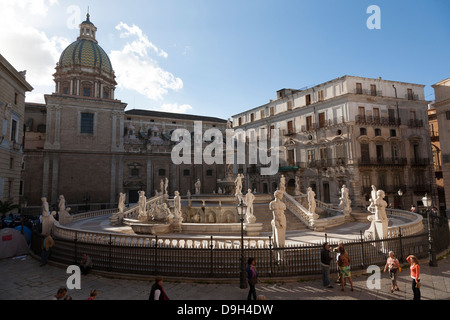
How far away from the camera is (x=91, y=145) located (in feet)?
119

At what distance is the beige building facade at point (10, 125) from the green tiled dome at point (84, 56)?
73.1 feet

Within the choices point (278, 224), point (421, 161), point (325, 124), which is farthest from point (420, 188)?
point (278, 224)

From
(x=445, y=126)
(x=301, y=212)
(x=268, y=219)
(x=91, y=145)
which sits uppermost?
(x=91, y=145)

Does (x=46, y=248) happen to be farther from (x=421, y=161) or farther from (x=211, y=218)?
(x=421, y=161)

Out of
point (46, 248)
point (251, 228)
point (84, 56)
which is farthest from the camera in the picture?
point (84, 56)

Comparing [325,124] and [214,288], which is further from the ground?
[325,124]

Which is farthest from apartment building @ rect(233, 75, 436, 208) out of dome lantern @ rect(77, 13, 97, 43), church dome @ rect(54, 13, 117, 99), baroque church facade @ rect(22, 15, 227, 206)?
dome lantern @ rect(77, 13, 97, 43)

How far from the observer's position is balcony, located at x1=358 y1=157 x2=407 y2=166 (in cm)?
2750

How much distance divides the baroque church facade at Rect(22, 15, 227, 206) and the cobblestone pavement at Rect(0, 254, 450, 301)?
2809 centimetres

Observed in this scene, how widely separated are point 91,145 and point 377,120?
36259 millimetres

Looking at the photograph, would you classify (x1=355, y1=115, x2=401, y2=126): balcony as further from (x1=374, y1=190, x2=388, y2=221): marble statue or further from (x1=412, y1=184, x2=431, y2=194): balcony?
(x1=374, y1=190, x2=388, y2=221): marble statue

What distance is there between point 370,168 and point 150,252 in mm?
25905
